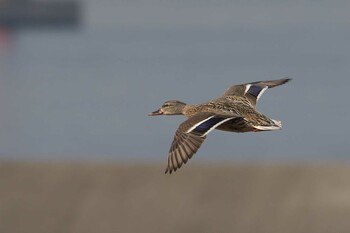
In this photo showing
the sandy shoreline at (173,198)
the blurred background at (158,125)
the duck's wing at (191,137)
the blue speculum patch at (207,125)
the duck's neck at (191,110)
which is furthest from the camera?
the blurred background at (158,125)

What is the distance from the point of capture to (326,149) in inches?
1599

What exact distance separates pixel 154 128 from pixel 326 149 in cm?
648

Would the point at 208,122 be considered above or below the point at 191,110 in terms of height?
above

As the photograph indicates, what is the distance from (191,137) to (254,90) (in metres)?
1.76

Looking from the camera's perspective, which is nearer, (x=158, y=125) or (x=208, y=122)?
(x=208, y=122)

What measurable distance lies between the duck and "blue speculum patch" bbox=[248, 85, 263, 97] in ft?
0.46

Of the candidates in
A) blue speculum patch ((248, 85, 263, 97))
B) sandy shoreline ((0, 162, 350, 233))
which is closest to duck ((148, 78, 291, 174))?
blue speculum patch ((248, 85, 263, 97))

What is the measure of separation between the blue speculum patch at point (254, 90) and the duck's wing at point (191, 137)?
1.34m

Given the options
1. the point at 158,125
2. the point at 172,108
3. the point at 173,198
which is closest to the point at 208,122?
the point at 172,108

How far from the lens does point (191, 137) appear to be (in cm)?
715

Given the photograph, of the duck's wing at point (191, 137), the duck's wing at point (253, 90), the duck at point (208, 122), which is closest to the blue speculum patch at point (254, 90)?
the duck's wing at point (253, 90)

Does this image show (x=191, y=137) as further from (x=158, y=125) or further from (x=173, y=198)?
(x=158, y=125)

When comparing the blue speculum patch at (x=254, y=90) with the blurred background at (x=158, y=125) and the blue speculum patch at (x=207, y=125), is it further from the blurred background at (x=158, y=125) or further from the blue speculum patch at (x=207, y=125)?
the blurred background at (x=158, y=125)

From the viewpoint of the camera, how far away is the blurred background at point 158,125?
15.3 meters
